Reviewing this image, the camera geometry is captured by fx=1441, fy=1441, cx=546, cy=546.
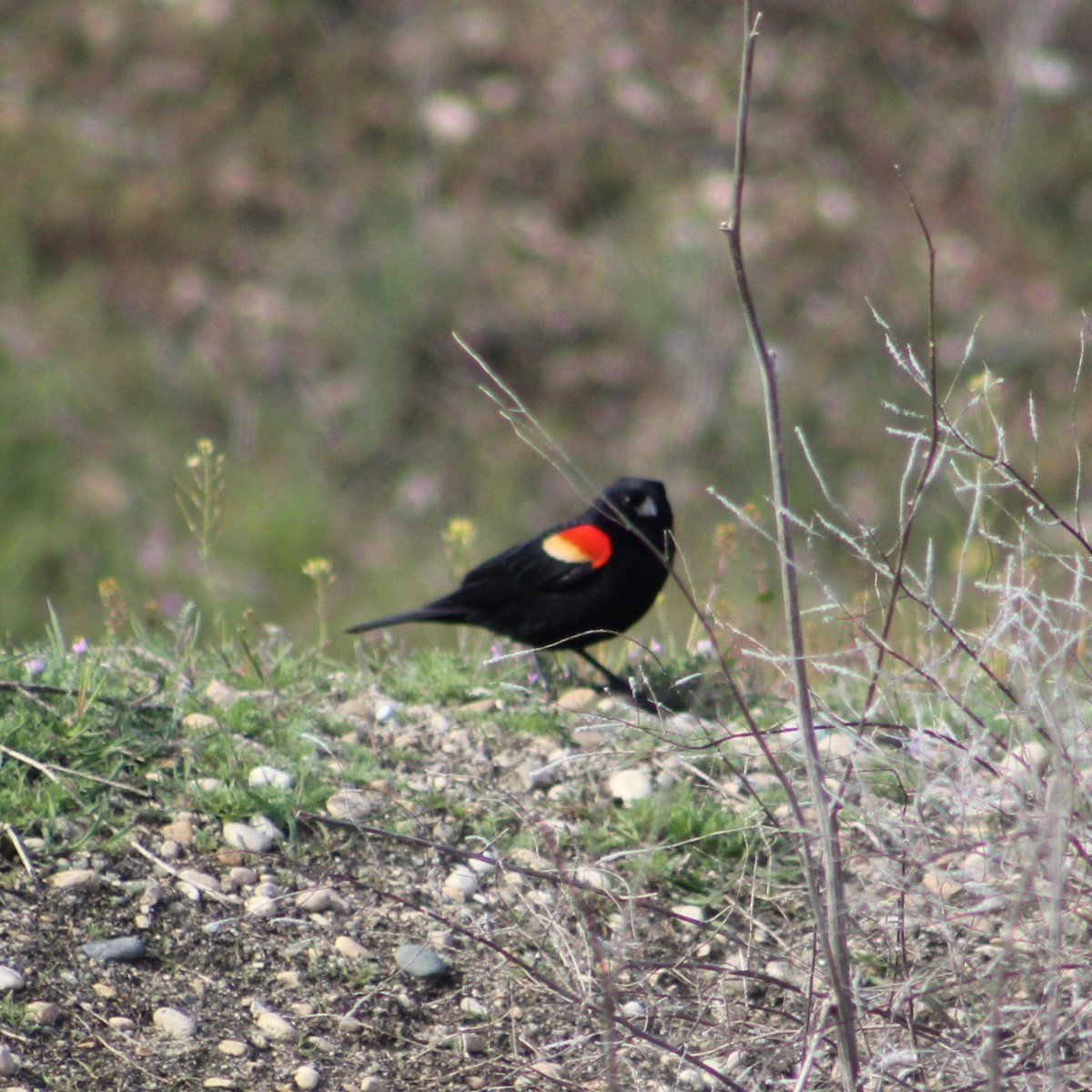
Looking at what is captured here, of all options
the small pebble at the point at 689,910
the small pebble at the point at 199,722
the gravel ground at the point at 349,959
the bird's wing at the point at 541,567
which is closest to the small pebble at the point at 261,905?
the gravel ground at the point at 349,959

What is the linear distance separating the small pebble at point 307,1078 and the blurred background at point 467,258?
522 centimetres

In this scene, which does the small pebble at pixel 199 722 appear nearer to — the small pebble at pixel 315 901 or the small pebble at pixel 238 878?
the small pebble at pixel 238 878

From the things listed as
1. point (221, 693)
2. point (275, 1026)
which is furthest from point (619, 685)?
point (275, 1026)

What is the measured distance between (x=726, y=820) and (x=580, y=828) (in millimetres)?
306

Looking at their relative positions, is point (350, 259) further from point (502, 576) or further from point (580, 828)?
point (580, 828)

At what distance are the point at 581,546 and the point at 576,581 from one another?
0.11 meters

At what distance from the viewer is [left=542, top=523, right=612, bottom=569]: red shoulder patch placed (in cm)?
423

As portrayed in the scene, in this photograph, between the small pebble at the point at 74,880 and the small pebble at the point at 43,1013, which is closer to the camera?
the small pebble at the point at 43,1013

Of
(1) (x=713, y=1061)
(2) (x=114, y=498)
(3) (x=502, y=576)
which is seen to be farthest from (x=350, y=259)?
(1) (x=713, y=1061)

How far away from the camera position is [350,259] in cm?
1045

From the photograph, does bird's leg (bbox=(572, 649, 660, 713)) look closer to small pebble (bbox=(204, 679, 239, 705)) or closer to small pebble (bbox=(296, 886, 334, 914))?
small pebble (bbox=(204, 679, 239, 705))

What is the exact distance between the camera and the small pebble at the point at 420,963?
2.61 meters

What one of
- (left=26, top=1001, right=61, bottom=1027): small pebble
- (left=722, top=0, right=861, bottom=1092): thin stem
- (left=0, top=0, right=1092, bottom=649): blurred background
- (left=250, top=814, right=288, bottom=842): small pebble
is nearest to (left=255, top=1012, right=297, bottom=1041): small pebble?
(left=26, top=1001, right=61, bottom=1027): small pebble

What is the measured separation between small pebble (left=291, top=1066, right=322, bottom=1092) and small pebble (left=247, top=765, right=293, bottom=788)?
→ 70cm
